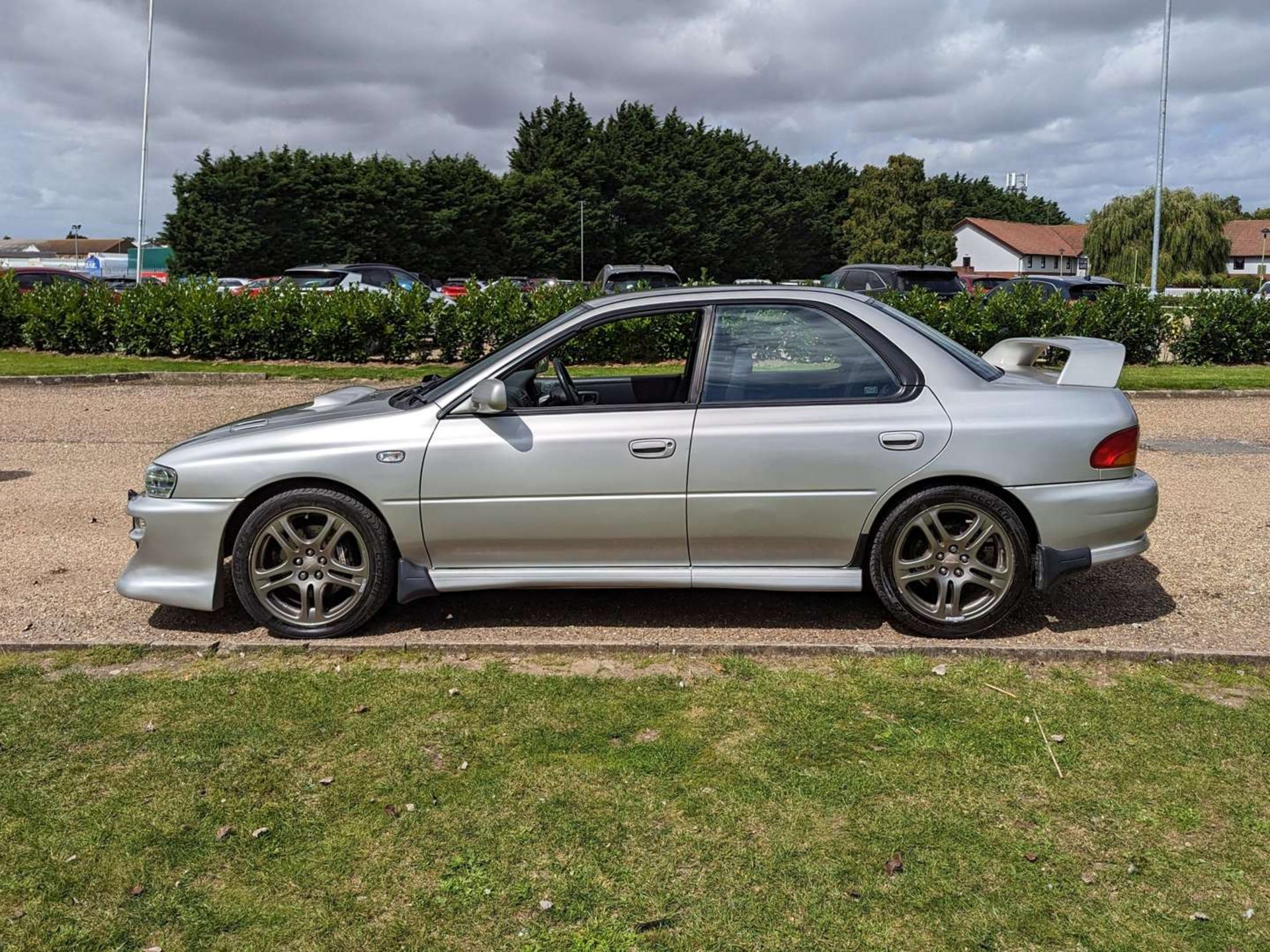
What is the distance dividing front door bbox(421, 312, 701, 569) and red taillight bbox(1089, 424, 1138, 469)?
6.17 feet

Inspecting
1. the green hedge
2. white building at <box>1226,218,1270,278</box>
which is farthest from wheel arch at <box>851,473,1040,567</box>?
white building at <box>1226,218,1270,278</box>

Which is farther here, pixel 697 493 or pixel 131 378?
pixel 131 378

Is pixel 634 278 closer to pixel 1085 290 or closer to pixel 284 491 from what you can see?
pixel 1085 290

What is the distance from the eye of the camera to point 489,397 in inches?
197

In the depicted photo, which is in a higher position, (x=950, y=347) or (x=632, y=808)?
(x=950, y=347)

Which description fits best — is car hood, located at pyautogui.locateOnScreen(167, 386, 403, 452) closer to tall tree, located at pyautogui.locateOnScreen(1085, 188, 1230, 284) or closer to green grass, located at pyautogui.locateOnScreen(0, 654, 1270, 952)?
green grass, located at pyautogui.locateOnScreen(0, 654, 1270, 952)

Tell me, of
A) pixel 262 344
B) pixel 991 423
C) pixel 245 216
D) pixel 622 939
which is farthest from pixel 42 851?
pixel 245 216

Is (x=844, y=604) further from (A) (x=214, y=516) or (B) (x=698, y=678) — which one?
(A) (x=214, y=516)

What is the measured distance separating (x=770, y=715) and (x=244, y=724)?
2.06 meters

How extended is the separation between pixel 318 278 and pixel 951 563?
2133 cm

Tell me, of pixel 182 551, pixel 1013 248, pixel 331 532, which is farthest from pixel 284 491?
pixel 1013 248

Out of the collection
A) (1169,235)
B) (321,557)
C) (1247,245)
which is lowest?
(321,557)

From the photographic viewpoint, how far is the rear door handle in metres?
5.02

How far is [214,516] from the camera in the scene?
16.9 feet
